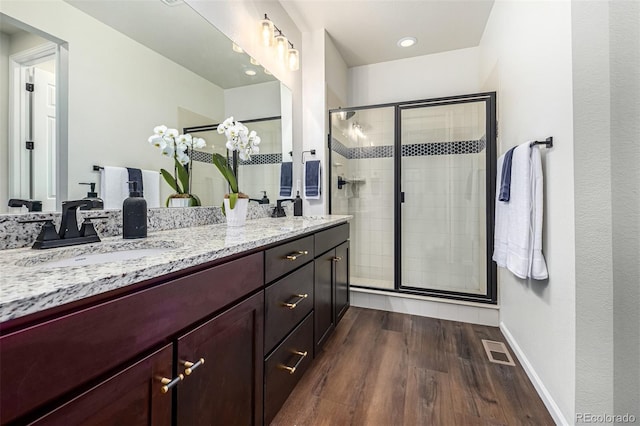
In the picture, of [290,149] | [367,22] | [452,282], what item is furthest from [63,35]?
[452,282]

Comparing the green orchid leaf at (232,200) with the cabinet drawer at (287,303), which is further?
the green orchid leaf at (232,200)

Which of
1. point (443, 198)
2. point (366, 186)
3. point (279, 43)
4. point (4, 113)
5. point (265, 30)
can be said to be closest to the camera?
point (4, 113)

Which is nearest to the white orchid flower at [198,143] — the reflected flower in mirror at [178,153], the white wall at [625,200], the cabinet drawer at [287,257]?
the reflected flower in mirror at [178,153]

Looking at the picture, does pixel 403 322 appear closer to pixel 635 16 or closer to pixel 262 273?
pixel 262 273

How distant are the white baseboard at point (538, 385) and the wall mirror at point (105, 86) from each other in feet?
6.52

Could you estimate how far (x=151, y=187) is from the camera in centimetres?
128

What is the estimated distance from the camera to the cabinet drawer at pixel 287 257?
1099 millimetres

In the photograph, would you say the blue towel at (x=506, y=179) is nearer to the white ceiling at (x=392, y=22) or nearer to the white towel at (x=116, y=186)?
the white ceiling at (x=392, y=22)

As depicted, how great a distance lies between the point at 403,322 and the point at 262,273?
173 cm

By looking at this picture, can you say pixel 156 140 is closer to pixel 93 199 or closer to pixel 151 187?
pixel 151 187

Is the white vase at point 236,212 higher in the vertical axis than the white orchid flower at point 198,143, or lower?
lower

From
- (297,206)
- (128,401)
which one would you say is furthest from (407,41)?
(128,401)

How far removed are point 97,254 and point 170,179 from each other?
56cm

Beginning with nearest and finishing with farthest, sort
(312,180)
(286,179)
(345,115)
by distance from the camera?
(286,179) < (312,180) < (345,115)
